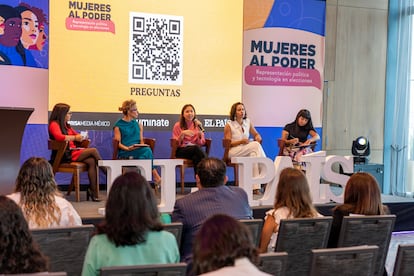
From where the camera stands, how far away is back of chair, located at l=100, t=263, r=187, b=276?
6.73ft

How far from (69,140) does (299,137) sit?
122 inches

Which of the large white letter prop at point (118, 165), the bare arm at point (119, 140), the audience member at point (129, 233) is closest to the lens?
the audience member at point (129, 233)

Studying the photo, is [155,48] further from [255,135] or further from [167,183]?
[167,183]

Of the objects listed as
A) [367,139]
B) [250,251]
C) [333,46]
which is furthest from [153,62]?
[250,251]

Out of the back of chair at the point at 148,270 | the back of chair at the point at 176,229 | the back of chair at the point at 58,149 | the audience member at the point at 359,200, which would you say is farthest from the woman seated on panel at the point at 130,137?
the back of chair at the point at 148,270

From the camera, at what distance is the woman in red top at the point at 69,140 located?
6258 millimetres

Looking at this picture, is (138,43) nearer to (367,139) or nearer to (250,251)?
(367,139)

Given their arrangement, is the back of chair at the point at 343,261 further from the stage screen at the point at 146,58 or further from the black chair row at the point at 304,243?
the stage screen at the point at 146,58

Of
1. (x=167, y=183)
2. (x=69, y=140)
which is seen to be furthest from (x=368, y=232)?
(x=69, y=140)

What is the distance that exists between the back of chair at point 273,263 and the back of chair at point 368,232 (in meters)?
1.18

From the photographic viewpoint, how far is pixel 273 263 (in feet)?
7.89

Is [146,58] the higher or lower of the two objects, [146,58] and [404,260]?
the higher

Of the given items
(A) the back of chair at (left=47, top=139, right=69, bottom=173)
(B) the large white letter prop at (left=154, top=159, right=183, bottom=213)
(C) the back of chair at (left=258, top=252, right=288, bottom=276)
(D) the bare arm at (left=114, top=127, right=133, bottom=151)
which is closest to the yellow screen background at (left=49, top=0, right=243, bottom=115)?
(D) the bare arm at (left=114, top=127, right=133, bottom=151)

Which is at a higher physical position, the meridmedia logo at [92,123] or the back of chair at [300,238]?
the meridmedia logo at [92,123]
